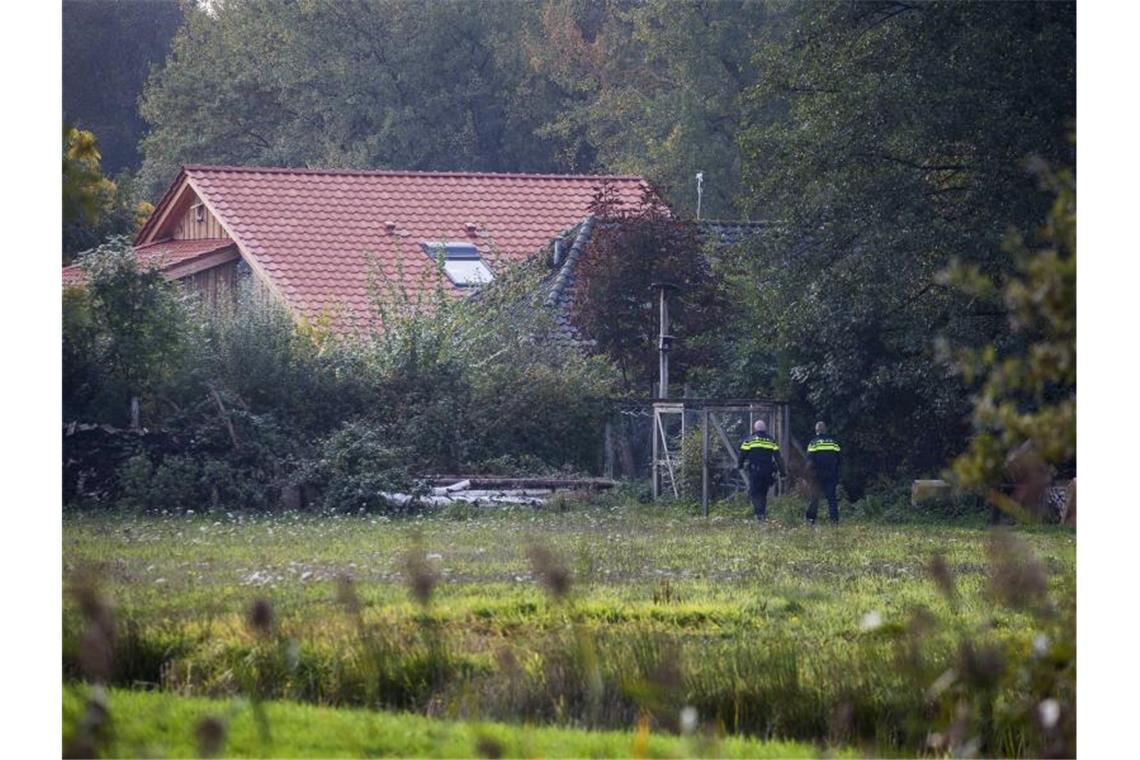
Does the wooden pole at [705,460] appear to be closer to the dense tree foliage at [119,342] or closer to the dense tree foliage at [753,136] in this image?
the dense tree foliage at [753,136]

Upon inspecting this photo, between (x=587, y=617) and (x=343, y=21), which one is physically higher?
(x=343, y=21)

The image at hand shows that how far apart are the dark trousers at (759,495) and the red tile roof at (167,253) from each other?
569 cm

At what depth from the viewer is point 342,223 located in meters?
19.2

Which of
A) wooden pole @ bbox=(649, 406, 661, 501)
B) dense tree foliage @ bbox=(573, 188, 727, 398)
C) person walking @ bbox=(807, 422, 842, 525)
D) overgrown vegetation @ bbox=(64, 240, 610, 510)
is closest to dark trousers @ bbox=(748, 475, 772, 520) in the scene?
person walking @ bbox=(807, 422, 842, 525)

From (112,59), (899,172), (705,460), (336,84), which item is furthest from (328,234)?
(899,172)

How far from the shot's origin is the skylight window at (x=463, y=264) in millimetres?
19781

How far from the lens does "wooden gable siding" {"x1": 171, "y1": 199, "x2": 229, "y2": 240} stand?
19266mm

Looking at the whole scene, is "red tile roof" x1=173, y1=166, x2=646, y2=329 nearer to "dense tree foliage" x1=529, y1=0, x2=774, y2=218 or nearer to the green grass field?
"dense tree foliage" x1=529, y1=0, x2=774, y2=218

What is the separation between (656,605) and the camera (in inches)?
346

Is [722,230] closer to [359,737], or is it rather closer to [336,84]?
[336,84]

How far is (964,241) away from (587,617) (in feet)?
23.4
